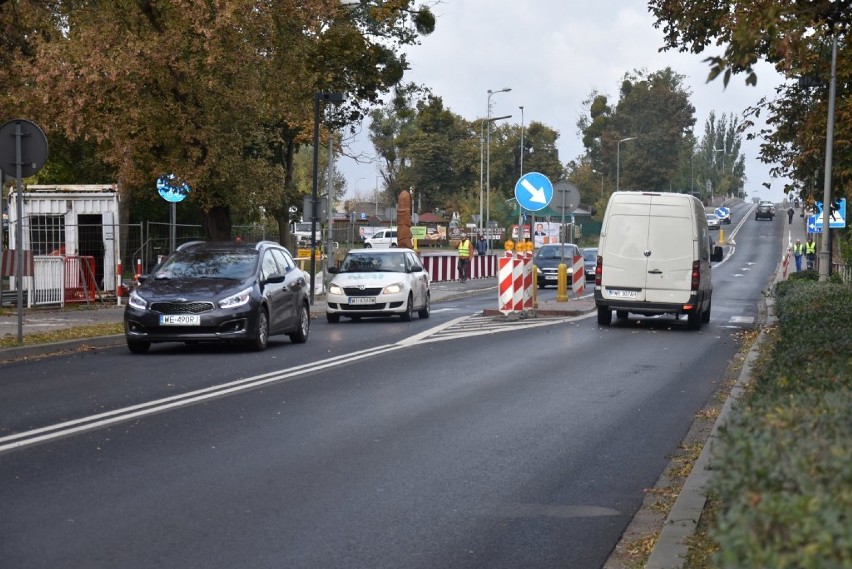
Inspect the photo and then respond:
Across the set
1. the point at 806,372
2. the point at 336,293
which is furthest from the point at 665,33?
the point at 806,372

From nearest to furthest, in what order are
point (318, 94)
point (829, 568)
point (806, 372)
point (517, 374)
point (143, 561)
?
point (829, 568) → point (143, 561) → point (806, 372) → point (517, 374) → point (318, 94)

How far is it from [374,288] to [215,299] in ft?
29.2

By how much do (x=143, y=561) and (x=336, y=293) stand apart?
21287mm

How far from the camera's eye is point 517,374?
1623 cm

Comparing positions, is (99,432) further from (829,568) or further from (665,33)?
(665,33)

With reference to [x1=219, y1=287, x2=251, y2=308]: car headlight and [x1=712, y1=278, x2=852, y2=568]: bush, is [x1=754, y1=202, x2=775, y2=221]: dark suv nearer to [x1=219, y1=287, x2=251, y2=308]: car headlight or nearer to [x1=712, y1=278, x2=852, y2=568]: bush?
[x1=219, y1=287, x2=251, y2=308]: car headlight

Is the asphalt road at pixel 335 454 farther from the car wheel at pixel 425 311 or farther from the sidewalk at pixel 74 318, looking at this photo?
the car wheel at pixel 425 311

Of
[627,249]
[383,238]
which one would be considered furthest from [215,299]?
[383,238]

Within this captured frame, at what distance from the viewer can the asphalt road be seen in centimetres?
688

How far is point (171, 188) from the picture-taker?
87.8 feet

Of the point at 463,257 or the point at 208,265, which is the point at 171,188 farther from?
the point at 463,257

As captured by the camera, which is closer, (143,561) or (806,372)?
(143,561)

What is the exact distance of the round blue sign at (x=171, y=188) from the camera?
2664 cm

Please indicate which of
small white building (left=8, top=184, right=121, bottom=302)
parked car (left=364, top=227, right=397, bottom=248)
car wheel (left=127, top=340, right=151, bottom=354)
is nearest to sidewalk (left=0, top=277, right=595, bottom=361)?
car wheel (left=127, top=340, right=151, bottom=354)
